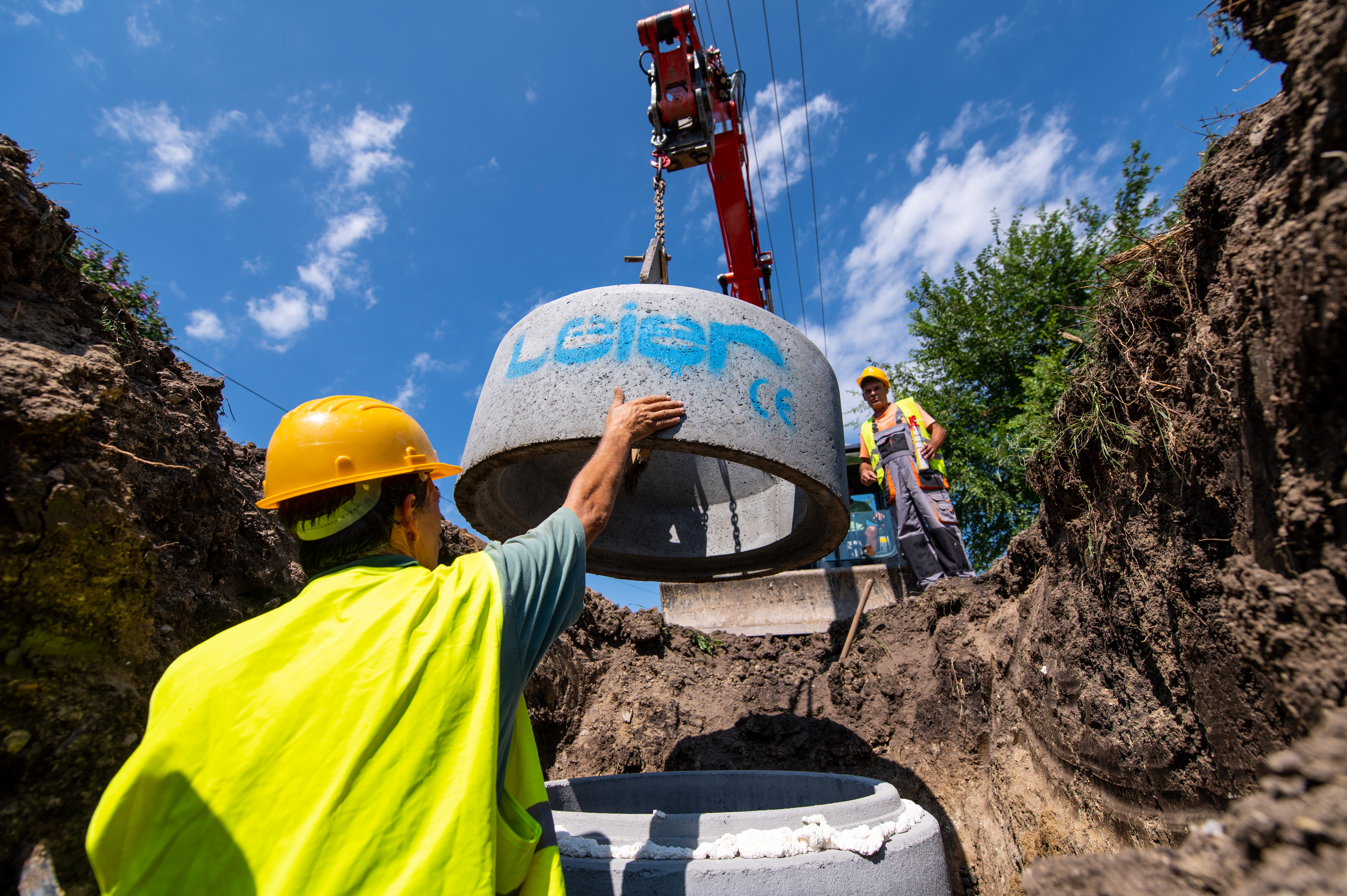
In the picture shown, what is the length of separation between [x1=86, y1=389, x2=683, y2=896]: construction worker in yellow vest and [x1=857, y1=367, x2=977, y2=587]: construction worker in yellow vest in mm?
4820

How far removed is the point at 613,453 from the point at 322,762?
1216 mm

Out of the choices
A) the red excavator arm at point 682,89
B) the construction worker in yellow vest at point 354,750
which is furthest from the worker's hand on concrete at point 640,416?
the red excavator arm at point 682,89

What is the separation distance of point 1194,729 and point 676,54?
4.94 m

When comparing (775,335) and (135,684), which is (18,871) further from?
(775,335)

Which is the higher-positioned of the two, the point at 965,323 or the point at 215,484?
the point at 965,323

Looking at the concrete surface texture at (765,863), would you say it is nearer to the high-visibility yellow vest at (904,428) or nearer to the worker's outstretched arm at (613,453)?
the worker's outstretched arm at (613,453)

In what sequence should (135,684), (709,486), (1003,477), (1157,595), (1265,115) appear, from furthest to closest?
(1003,477) < (709,486) < (1157,595) < (135,684) < (1265,115)

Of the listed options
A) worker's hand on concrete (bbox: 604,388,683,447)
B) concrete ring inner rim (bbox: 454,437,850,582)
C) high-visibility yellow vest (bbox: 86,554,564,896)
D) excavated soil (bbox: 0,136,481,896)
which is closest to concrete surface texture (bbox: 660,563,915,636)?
concrete ring inner rim (bbox: 454,437,850,582)

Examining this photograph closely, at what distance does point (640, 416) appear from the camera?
7.91 ft

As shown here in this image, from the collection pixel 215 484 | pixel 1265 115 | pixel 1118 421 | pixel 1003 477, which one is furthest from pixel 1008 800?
pixel 1003 477

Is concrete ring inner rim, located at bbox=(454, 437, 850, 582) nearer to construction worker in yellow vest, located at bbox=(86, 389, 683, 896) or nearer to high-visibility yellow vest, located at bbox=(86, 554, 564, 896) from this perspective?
construction worker in yellow vest, located at bbox=(86, 389, 683, 896)

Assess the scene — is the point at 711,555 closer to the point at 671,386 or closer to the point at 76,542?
the point at 671,386

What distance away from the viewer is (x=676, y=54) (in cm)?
482

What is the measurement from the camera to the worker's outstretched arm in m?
1.90
